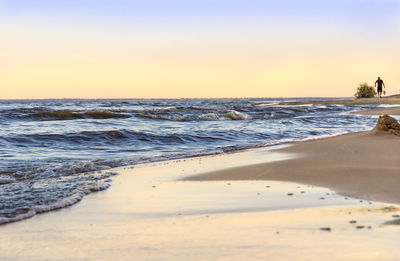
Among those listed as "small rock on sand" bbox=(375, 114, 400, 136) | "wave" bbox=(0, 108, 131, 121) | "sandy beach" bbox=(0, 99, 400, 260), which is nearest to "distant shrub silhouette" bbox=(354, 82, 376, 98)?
"wave" bbox=(0, 108, 131, 121)

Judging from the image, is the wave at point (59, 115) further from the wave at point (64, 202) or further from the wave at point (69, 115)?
the wave at point (64, 202)

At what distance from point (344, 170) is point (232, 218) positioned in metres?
2.30

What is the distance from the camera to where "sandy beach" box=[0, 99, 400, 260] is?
2.61 m

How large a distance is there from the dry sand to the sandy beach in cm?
1

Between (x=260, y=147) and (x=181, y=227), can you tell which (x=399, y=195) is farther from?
(x=260, y=147)

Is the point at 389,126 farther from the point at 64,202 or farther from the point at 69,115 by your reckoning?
the point at 69,115

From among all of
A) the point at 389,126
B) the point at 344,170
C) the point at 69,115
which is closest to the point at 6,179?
Answer: the point at 344,170

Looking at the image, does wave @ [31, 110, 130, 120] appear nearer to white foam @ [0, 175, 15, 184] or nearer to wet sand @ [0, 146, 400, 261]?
white foam @ [0, 175, 15, 184]

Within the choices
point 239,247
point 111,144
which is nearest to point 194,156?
point 111,144

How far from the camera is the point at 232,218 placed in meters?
3.36

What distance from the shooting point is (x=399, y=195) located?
3869 millimetres

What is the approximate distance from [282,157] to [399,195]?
3.04 metres

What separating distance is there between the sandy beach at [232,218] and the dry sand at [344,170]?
0.01 meters

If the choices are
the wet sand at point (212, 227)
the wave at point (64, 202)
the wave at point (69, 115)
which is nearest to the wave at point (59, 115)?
the wave at point (69, 115)
